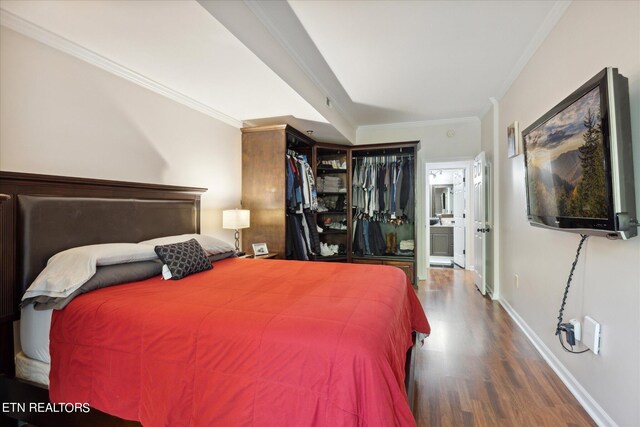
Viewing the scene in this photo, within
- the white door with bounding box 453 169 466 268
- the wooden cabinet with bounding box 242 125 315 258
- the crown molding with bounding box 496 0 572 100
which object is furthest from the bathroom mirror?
the wooden cabinet with bounding box 242 125 315 258

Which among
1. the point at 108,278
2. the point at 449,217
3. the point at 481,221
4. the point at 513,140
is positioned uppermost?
the point at 513,140

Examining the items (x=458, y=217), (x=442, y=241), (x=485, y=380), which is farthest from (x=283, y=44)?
(x=442, y=241)

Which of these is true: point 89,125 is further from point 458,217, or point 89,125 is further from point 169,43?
point 458,217

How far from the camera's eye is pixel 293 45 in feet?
7.82

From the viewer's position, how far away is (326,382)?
963mm

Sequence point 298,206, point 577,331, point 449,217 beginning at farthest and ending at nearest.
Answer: point 449,217
point 298,206
point 577,331

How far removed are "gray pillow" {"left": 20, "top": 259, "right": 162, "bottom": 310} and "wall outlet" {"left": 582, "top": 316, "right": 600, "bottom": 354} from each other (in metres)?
2.63

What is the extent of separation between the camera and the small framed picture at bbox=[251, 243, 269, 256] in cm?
314

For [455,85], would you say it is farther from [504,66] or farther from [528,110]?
[528,110]

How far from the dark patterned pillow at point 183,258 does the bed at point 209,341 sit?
0.11m

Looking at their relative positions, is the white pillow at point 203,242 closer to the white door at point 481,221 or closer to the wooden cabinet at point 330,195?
the wooden cabinet at point 330,195

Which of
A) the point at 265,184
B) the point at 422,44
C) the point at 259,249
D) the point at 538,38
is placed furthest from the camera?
the point at 265,184

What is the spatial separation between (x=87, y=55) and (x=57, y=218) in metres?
1.11

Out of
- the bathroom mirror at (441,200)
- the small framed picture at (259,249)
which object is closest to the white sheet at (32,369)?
the small framed picture at (259,249)
